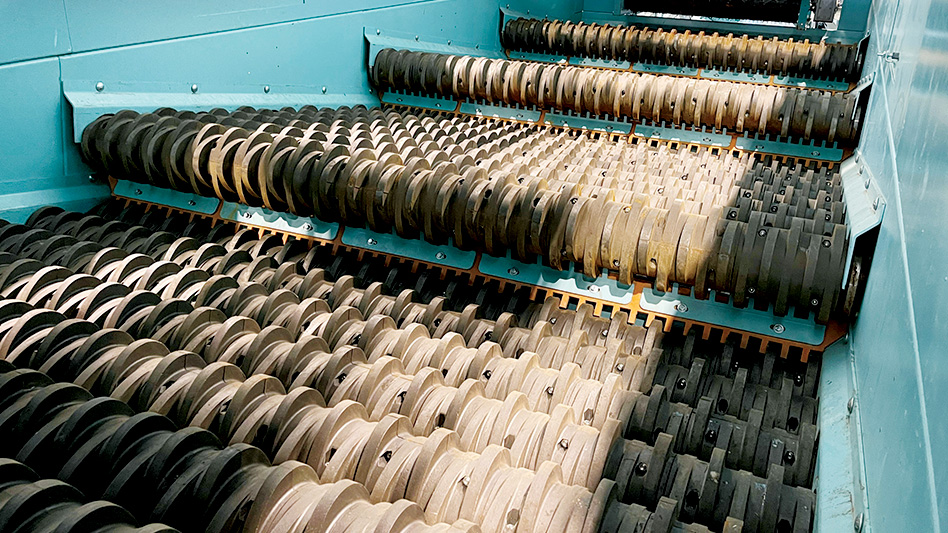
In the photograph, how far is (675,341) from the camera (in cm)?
262

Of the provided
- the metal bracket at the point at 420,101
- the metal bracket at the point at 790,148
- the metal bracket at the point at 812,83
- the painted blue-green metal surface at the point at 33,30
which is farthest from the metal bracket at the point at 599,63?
the painted blue-green metal surface at the point at 33,30

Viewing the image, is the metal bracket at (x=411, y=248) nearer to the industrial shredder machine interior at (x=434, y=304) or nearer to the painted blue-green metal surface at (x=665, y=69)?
the industrial shredder machine interior at (x=434, y=304)

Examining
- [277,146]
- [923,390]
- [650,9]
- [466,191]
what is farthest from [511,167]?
[650,9]

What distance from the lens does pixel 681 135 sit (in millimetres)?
5094

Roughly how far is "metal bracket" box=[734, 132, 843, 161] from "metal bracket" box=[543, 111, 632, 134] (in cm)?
→ 81

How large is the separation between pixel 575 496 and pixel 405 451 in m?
0.40

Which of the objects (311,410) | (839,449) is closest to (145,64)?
(311,410)

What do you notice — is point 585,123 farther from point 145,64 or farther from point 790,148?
point 145,64

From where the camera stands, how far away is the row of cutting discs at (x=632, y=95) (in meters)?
4.64

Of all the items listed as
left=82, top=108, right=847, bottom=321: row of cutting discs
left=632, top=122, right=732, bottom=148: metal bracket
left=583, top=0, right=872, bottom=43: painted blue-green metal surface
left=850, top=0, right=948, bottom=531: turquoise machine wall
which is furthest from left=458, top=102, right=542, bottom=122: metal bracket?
left=583, top=0, right=872, bottom=43: painted blue-green metal surface

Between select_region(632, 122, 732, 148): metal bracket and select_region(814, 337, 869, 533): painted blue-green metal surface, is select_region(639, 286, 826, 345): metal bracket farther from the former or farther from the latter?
select_region(632, 122, 732, 148): metal bracket

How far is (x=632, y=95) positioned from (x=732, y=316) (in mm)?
2810

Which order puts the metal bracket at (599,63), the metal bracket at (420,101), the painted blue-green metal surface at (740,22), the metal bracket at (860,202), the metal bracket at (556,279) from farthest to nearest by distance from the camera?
the painted blue-green metal surface at (740,22)
the metal bracket at (599,63)
the metal bracket at (420,101)
the metal bracket at (556,279)
the metal bracket at (860,202)

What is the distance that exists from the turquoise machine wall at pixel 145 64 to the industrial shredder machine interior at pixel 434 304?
0.7 inches
